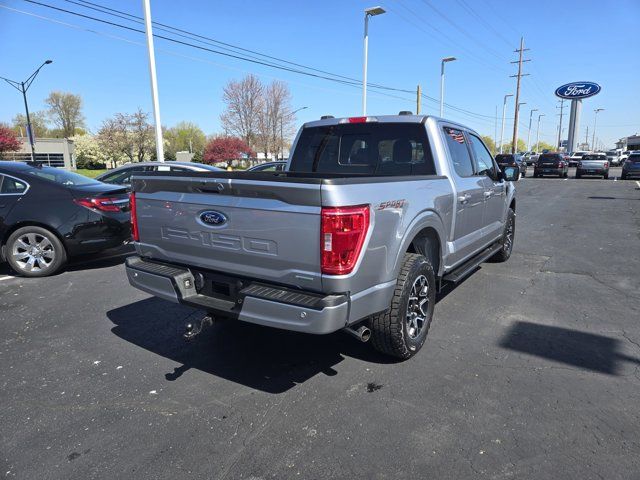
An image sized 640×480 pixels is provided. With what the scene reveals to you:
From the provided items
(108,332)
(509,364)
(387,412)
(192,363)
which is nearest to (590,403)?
(509,364)

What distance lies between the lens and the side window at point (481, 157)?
209 inches

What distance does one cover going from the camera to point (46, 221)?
591cm

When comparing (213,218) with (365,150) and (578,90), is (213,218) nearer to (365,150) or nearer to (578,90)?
(365,150)

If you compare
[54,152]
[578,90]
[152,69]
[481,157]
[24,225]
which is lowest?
[24,225]

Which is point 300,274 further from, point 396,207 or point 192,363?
point 192,363

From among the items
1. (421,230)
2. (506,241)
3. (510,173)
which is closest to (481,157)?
(510,173)

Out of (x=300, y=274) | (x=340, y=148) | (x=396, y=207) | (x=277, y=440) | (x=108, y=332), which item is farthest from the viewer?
(x=340, y=148)

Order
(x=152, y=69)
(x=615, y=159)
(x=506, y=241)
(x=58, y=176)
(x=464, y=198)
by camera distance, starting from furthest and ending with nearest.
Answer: (x=615, y=159), (x=152, y=69), (x=506, y=241), (x=58, y=176), (x=464, y=198)

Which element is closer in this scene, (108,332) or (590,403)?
(590,403)

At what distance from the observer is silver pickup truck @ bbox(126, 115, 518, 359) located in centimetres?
267

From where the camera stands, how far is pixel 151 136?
57.1m

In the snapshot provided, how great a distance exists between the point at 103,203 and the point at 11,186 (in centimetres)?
122

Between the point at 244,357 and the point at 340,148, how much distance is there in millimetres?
2409

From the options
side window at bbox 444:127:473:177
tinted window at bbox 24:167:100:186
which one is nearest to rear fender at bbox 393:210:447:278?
side window at bbox 444:127:473:177
